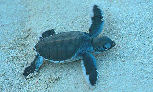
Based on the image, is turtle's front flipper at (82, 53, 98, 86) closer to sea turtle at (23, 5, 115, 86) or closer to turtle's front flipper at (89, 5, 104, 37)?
sea turtle at (23, 5, 115, 86)

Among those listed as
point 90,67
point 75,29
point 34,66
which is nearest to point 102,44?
point 90,67

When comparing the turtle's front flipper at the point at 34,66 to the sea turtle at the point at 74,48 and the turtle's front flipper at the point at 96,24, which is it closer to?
the sea turtle at the point at 74,48

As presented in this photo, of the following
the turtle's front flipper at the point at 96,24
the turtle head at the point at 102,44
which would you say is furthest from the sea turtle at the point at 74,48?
the turtle's front flipper at the point at 96,24

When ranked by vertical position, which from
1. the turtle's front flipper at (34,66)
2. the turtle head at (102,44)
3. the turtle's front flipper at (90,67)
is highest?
the turtle head at (102,44)

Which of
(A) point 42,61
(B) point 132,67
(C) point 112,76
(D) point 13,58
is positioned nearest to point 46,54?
(A) point 42,61

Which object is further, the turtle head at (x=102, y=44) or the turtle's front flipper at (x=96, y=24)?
the turtle's front flipper at (x=96, y=24)
